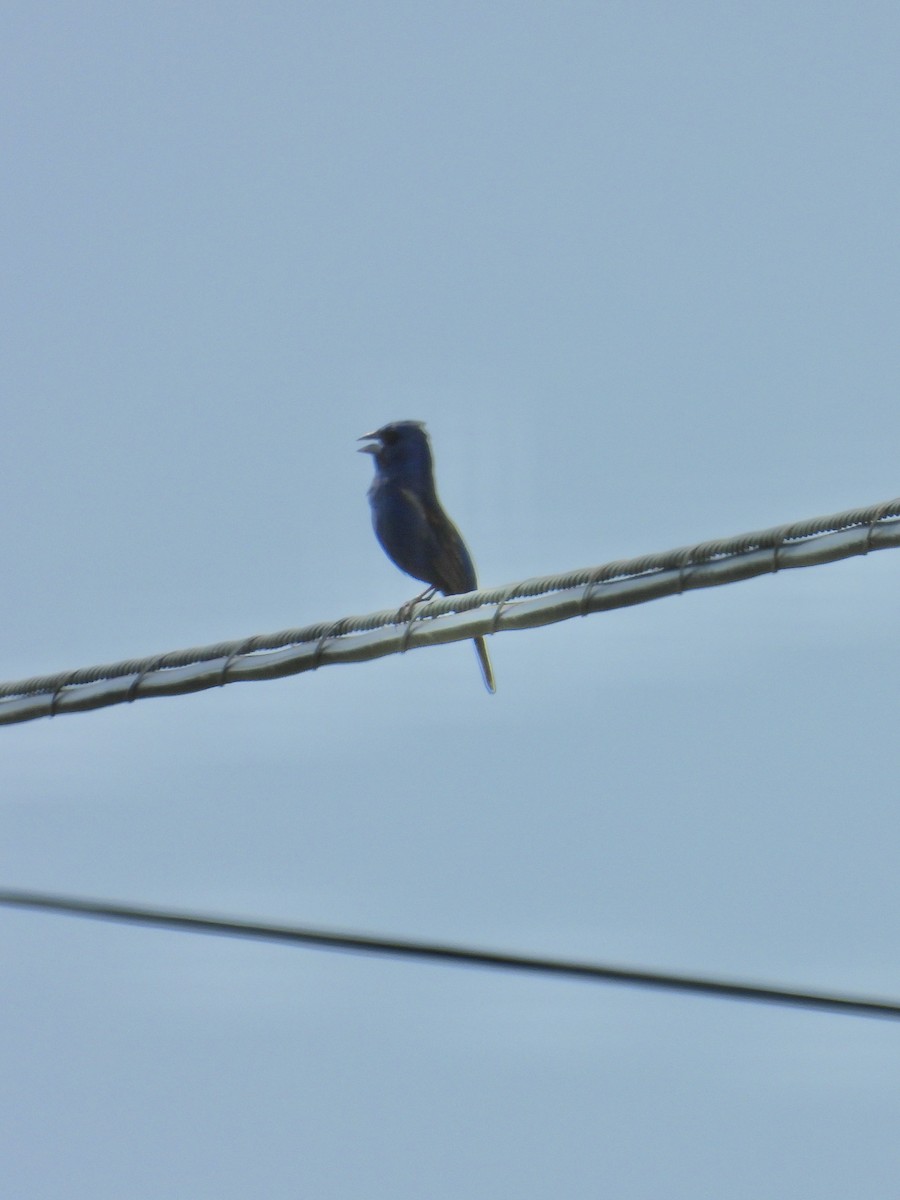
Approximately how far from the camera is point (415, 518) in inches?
427

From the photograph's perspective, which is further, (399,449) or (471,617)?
(399,449)

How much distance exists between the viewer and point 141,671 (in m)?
5.27

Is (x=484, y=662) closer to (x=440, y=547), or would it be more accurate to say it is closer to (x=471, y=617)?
(x=440, y=547)

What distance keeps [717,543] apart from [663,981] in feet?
4.64

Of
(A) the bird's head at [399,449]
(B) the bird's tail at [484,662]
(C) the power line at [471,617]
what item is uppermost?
(A) the bird's head at [399,449]

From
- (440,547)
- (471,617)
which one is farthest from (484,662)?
(471,617)

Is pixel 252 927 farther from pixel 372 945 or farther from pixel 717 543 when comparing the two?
pixel 717 543

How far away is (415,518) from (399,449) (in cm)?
51

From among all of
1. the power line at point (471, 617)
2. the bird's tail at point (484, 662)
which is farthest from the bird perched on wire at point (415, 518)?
the power line at point (471, 617)

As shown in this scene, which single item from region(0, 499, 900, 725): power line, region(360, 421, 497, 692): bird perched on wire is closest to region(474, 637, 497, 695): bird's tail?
region(360, 421, 497, 692): bird perched on wire

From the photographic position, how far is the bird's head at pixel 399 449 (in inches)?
436

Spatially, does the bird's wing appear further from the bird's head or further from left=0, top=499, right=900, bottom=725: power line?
left=0, top=499, right=900, bottom=725: power line

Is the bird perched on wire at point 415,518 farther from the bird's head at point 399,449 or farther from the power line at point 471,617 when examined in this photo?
the power line at point 471,617

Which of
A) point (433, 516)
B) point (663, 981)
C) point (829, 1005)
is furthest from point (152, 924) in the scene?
point (433, 516)
